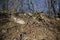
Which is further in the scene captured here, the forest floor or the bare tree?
the bare tree

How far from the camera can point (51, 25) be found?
24.8ft

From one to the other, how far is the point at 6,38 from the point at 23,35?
0.61 meters

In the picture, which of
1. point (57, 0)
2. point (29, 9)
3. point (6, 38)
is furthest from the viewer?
point (57, 0)

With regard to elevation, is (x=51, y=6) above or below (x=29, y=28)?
above

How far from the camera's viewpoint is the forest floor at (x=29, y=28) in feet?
21.4

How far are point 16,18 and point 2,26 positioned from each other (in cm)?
83

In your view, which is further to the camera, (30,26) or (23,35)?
(30,26)

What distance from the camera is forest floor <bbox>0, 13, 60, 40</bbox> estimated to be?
6.52 meters

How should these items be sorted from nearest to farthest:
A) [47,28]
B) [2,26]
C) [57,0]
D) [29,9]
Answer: [2,26] → [47,28] → [29,9] → [57,0]

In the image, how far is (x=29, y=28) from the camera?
7.01 metres

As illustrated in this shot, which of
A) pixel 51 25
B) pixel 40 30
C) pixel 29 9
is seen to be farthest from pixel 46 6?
pixel 40 30

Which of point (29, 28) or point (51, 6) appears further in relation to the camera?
point (51, 6)

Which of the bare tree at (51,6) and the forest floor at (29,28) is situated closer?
the forest floor at (29,28)

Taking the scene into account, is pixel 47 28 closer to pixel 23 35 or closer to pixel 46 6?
pixel 23 35
